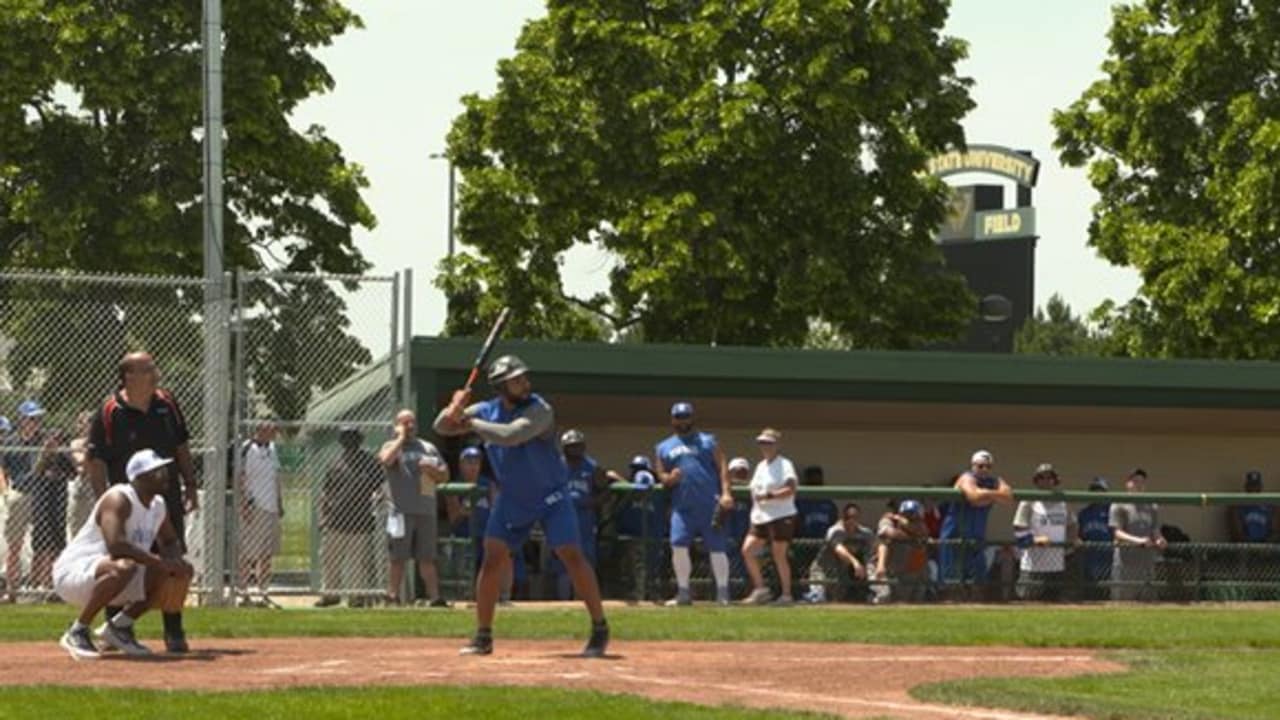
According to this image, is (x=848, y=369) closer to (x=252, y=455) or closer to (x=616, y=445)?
(x=616, y=445)

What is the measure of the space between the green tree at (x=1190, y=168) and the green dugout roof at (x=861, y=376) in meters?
10.2

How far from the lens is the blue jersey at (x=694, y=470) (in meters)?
22.4

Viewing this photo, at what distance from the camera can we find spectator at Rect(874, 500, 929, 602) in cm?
2409

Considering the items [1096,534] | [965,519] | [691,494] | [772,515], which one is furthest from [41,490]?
[1096,534]

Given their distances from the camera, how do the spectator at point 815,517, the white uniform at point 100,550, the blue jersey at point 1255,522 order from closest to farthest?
the white uniform at point 100,550, the spectator at point 815,517, the blue jersey at point 1255,522

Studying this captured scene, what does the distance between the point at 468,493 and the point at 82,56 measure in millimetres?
16828

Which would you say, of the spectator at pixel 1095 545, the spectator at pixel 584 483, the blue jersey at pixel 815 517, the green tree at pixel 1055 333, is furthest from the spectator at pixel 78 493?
the green tree at pixel 1055 333

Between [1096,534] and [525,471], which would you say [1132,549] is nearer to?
[1096,534]

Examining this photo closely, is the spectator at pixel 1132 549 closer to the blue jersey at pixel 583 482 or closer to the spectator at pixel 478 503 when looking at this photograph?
the blue jersey at pixel 583 482

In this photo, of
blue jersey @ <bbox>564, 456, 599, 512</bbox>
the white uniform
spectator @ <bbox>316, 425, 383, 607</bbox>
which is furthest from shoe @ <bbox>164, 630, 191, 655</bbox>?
blue jersey @ <bbox>564, 456, 599, 512</bbox>

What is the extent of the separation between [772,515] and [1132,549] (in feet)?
14.1

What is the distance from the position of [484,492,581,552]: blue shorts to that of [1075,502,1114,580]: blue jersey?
1194cm

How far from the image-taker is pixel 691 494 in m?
22.4

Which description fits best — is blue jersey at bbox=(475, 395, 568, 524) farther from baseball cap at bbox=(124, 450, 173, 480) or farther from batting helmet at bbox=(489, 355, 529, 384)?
baseball cap at bbox=(124, 450, 173, 480)
